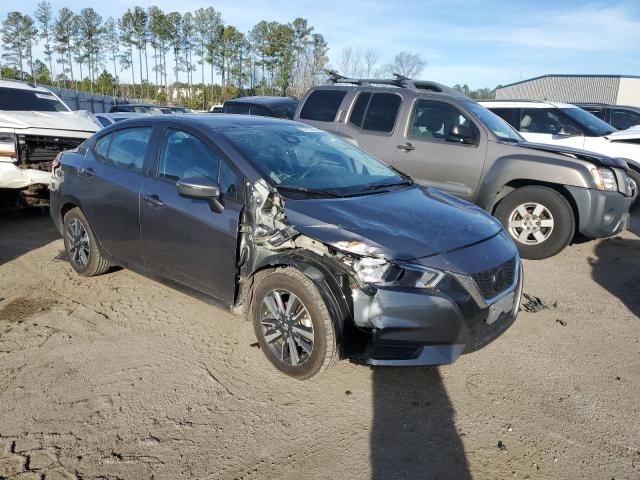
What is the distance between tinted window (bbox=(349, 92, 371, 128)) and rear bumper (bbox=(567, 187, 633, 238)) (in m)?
3.03

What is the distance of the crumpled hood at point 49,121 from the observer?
22.6ft

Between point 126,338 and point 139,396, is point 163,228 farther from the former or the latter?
point 139,396

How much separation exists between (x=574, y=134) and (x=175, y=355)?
7.93 metres

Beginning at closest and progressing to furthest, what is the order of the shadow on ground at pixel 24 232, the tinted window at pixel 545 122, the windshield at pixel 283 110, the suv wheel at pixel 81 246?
the suv wheel at pixel 81 246 < the shadow on ground at pixel 24 232 < the tinted window at pixel 545 122 < the windshield at pixel 283 110

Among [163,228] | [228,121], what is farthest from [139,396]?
[228,121]

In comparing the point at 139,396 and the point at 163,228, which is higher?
the point at 163,228

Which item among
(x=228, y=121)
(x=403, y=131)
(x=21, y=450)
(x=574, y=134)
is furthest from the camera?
(x=574, y=134)

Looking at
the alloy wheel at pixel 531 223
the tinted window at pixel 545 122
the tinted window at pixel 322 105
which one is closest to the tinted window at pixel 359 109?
the tinted window at pixel 322 105

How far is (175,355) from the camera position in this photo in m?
3.70

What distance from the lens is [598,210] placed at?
5.84 metres

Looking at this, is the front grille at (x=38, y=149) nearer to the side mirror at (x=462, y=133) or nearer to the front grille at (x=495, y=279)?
the side mirror at (x=462, y=133)

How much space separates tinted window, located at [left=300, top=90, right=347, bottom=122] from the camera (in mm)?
7836

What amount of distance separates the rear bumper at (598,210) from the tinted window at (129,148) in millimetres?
4657

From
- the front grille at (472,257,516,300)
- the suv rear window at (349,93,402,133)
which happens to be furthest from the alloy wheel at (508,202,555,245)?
the front grille at (472,257,516,300)
